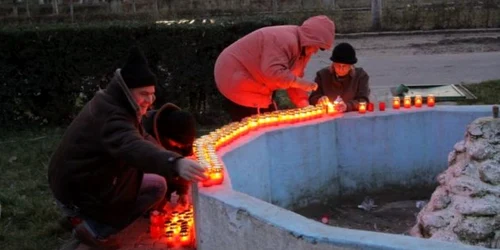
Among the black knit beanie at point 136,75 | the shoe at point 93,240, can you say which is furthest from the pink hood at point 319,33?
the shoe at point 93,240

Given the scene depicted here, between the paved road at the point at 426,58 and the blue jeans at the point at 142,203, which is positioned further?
the paved road at the point at 426,58

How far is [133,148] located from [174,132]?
4.03 feet

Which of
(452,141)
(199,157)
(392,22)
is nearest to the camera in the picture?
(199,157)

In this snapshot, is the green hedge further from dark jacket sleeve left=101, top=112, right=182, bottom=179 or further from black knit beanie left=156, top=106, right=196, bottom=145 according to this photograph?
dark jacket sleeve left=101, top=112, right=182, bottom=179

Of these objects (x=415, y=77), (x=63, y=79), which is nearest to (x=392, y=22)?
(x=415, y=77)

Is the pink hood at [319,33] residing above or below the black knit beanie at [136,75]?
above

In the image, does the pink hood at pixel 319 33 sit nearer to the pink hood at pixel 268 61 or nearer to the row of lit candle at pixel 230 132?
the pink hood at pixel 268 61

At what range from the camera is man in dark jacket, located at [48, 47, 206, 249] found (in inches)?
172

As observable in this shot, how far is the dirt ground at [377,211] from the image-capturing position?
19.2ft

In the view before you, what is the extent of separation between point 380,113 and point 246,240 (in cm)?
279

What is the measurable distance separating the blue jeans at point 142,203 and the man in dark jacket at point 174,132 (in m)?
0.23

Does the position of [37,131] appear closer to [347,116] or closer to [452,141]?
[347,116]

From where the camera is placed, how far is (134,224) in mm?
5566

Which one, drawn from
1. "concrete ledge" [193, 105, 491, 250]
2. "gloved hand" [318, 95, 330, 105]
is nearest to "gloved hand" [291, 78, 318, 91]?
"gloved hand" [318, 95, 330, 105]
